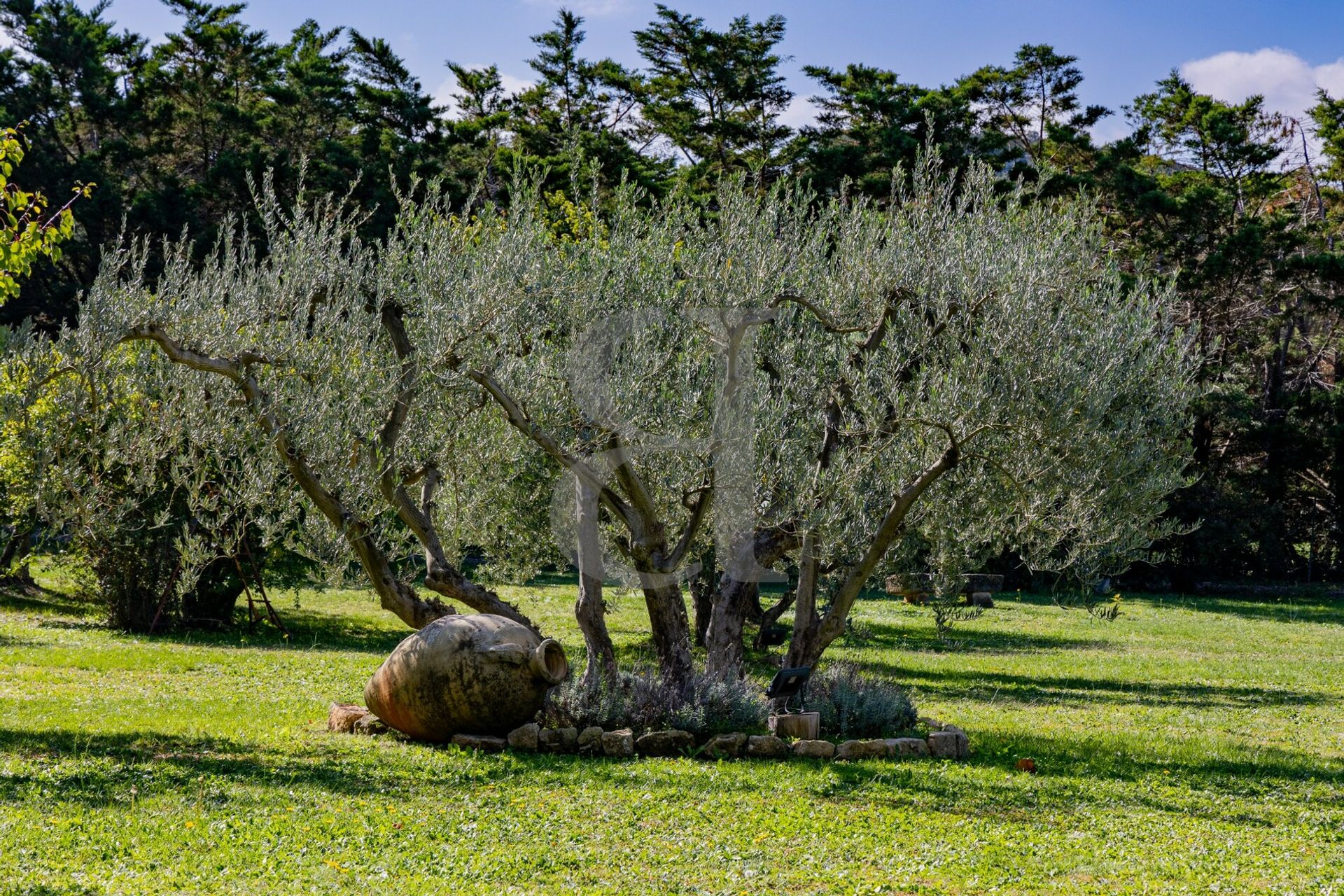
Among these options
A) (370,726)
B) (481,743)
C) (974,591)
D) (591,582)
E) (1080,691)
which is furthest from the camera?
(974,591)

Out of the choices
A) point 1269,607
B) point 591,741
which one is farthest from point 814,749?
point 1269,607

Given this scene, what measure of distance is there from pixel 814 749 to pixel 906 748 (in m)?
1.03

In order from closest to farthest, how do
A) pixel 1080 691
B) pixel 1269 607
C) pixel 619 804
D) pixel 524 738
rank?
pixel 619 804, pixel 524 738, pixel 1080 691, pixel 1269 607

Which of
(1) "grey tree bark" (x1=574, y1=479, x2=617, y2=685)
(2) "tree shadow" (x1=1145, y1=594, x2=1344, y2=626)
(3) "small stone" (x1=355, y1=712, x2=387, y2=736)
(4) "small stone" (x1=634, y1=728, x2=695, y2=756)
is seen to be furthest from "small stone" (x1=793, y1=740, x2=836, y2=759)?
(2) "tree shadow" (x1=1145, y1=594, x2=1344, y2=626)

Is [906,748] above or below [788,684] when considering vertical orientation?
below

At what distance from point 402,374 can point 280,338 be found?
1.48 metres

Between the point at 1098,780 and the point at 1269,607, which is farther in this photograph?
the point at 1269,607

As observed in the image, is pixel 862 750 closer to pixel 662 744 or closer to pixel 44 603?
pixel 662 744

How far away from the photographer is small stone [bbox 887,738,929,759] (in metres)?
11.7

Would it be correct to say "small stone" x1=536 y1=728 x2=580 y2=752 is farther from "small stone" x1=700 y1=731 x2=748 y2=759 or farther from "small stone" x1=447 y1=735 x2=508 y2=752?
"small stone" x1=700 y1=731 x2=748 y2=759

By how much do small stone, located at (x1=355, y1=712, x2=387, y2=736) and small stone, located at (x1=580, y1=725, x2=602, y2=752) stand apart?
217 centimetres

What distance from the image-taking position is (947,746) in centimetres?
1188

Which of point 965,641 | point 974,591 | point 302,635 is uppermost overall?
point 974,591

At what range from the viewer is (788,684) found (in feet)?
40.0
